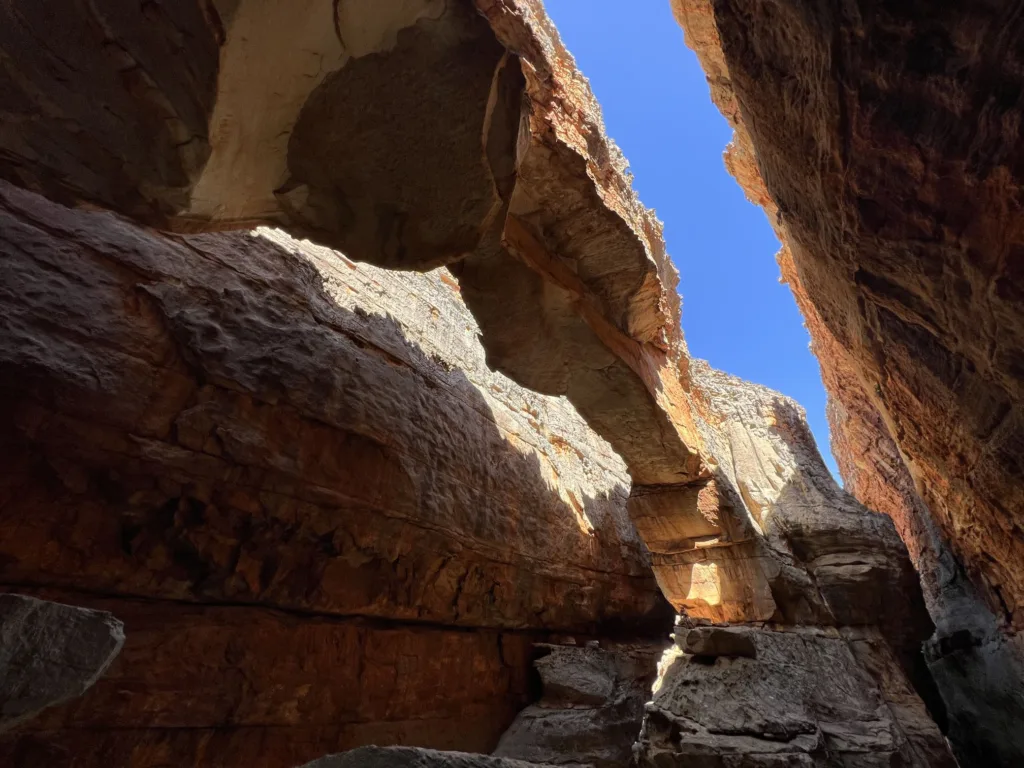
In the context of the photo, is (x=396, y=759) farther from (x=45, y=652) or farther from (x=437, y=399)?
(x=437, y=399)

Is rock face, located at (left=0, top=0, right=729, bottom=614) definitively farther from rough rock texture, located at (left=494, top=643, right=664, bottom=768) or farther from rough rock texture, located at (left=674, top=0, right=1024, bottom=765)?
rough rock texture, located at (left=494, top=643, right=664, bottom=768)

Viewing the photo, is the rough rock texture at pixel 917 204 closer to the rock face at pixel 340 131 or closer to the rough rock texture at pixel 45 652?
the rock face at pixel 340 131

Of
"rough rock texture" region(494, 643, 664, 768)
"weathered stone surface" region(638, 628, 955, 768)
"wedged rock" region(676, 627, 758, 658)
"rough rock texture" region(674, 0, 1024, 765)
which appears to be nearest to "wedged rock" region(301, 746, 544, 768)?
"rough rock texture" region(674, 0, 1024, 765)

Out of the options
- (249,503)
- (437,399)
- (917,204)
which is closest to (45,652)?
(249,503)

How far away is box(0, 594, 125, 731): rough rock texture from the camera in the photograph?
1736 millimetres

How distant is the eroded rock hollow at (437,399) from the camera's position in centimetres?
297

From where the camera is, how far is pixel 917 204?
108 inches

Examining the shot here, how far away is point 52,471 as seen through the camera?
375 cm

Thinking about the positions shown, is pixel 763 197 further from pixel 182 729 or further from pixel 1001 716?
pixel 182 729

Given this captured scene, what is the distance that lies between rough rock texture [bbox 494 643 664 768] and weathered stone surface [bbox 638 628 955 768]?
915mm

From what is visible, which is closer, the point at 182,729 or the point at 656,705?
the point at 182,729

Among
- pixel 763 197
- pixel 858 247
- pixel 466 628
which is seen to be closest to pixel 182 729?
pixel 466 628

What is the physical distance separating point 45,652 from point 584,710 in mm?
6429

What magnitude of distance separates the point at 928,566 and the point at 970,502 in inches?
Answer: 252
